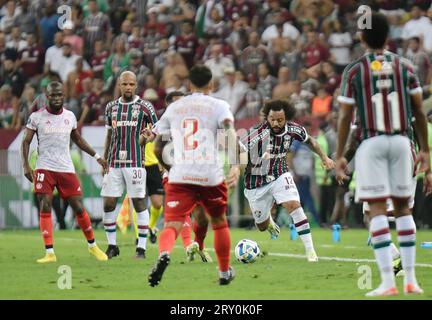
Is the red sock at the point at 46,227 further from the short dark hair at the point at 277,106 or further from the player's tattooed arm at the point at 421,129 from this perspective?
the player's tattooed arm at the point at 421,129

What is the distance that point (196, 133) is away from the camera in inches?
456

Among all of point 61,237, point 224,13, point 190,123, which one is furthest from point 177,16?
point 190,123

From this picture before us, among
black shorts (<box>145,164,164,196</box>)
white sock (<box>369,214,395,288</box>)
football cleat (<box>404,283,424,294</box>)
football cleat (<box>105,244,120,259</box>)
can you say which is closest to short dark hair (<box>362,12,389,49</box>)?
white sock (<box>369,214,395,288</box>)

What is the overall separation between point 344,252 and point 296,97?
849cm

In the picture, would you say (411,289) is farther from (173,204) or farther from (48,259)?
(48,259)

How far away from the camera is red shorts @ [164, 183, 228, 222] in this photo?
38.3 ft

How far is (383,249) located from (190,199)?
6.84 feet

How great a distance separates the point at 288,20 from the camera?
27.4 m

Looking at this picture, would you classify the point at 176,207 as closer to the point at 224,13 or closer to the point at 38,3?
the point at 224,13

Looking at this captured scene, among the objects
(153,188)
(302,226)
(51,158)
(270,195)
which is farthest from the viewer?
(153,188)

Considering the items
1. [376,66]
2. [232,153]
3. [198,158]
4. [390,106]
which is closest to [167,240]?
[198,158]

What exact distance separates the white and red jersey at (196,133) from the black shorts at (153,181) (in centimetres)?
848

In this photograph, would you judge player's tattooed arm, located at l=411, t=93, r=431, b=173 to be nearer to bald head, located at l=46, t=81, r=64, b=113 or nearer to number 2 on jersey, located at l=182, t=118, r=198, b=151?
number 2 on jersey, located at l=182, t=118, r=198, b=151
